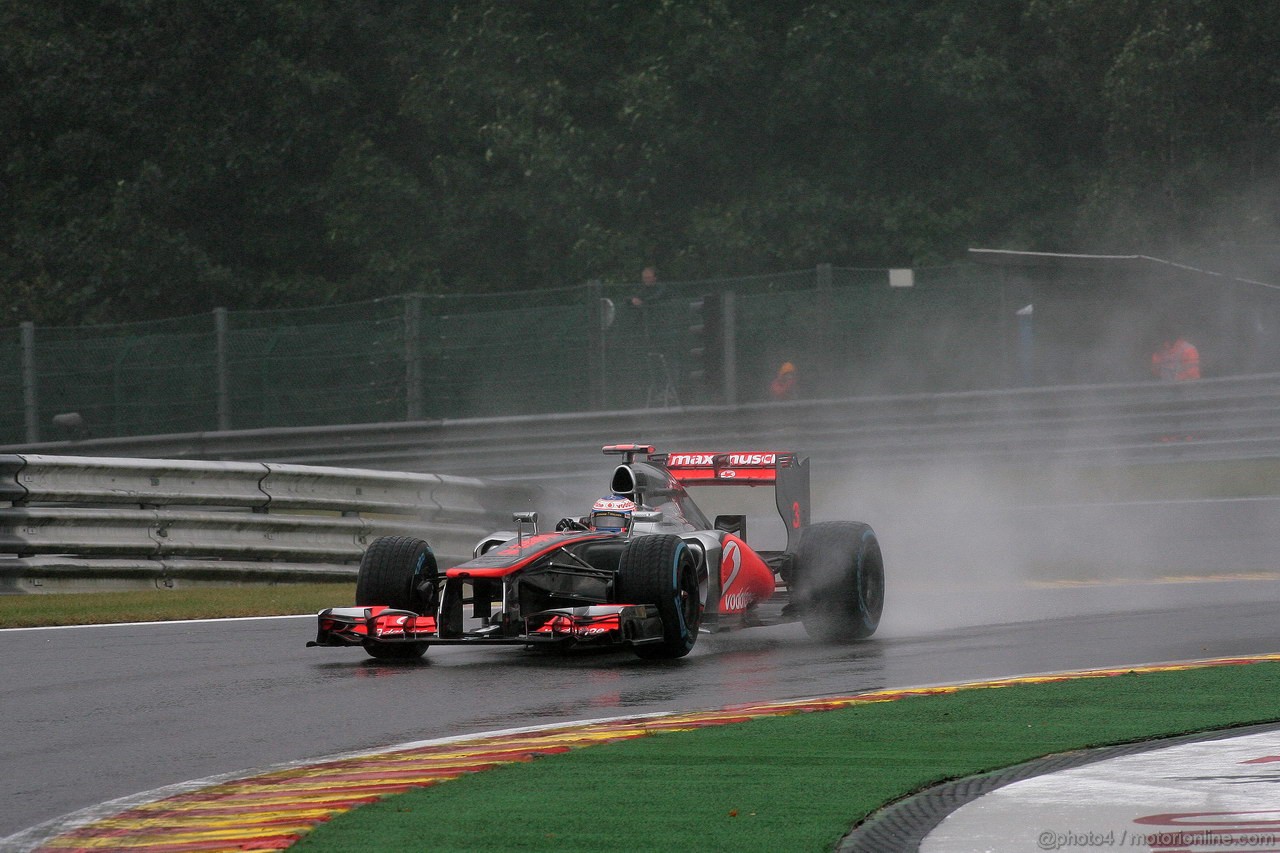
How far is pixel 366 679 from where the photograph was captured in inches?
358

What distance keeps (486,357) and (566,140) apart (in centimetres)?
1164

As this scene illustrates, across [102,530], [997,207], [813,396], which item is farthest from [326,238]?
[102,530]

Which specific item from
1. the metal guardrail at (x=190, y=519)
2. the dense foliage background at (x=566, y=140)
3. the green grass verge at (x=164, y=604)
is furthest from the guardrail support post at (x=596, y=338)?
the dense foliage background at (x=566, y=140)

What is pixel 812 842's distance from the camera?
520 cm

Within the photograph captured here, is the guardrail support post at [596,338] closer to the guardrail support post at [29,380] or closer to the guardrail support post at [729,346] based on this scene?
the guardrail support post at [729,346]

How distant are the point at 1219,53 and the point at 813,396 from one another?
13.6 m

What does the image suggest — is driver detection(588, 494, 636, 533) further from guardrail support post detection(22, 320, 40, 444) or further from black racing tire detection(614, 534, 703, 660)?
guardrail support post detection(22, 320, 40, 444)

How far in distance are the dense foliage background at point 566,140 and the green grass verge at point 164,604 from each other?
17.0 m

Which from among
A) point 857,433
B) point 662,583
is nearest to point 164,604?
point 662,583

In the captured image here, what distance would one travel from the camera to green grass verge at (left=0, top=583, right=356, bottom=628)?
38.7 feet

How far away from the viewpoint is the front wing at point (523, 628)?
9.32 m

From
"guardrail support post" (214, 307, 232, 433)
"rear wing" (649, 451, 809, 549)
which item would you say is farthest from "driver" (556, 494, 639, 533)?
"guardrail support post" (214, 307, 232, 433)

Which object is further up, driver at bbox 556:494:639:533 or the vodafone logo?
driver at bbox 556:494:639:533

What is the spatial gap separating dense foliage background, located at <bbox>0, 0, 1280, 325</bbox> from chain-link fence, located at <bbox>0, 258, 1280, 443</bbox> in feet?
34.3
